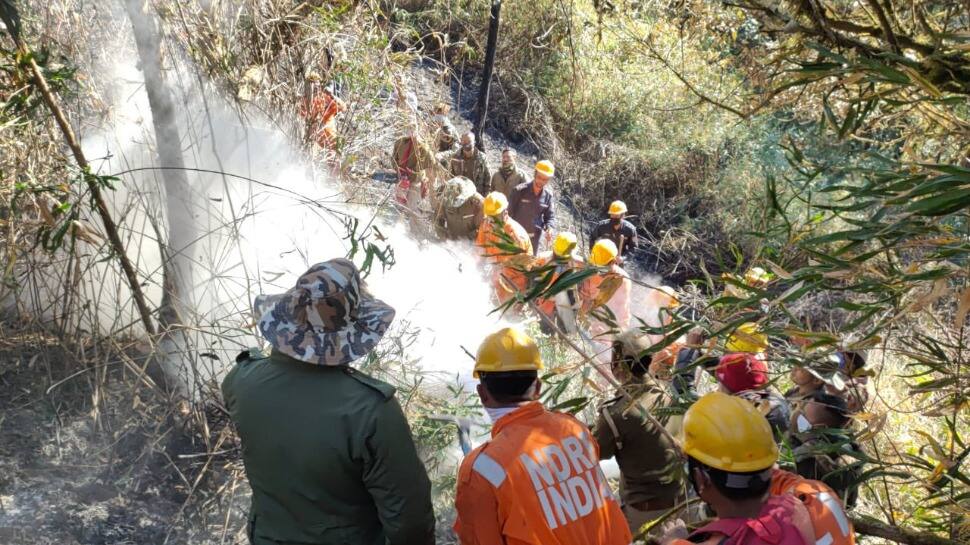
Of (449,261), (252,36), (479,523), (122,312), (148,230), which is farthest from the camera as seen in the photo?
(449,261)

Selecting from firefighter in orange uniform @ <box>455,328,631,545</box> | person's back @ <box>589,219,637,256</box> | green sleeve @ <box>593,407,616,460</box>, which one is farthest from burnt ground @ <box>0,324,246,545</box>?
person's back @ <box>589,219,637,256</box>

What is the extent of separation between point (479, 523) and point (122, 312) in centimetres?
295

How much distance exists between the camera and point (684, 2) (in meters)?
5.01

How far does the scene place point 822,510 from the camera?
2.21 meters

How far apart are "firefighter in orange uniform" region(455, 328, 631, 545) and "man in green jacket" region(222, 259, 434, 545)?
22 centimetres

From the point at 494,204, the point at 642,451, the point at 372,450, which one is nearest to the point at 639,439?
the point at 642,451

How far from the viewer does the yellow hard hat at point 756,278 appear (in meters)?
3.47

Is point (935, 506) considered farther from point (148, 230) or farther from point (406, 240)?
point (406, 240)

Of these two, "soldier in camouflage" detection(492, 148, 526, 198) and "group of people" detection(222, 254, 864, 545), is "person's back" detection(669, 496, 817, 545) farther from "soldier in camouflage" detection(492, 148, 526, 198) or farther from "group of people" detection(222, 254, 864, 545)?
"soldier in camouflage" detection(492, 148, 526, 198)

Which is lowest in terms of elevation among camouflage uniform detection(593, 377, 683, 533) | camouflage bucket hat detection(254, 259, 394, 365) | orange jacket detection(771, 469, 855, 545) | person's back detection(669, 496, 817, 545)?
camouflage uniform detection(593, 377, 683, 533)

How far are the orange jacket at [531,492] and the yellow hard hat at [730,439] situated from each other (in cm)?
49

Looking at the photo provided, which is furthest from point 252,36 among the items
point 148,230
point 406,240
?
point 406,240

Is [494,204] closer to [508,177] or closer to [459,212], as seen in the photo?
[459,212]

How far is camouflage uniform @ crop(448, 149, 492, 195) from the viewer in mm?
10724
